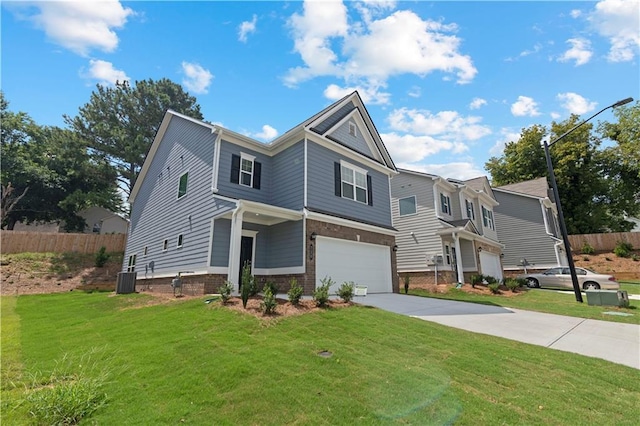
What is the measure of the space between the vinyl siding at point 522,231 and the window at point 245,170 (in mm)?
24424

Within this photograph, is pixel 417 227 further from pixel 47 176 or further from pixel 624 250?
pixel 47 176

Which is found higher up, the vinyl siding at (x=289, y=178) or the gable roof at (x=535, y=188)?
the gable roof at (x=535, y=188)

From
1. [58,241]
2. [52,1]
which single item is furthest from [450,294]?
[58,241]

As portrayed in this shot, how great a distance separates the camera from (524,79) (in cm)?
1214

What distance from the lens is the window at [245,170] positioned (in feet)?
41.3

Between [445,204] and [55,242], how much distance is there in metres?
28.3

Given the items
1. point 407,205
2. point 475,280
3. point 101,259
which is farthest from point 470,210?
point 101,259

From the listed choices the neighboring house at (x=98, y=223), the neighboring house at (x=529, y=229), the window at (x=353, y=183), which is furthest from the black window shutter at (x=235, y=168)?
the neighboring house at (x=98, y=223)

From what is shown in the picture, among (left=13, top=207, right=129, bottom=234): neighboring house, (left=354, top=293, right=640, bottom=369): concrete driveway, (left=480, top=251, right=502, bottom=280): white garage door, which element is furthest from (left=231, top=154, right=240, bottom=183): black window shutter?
(left=13, top=207, right=129, bottom=234): neighboring house

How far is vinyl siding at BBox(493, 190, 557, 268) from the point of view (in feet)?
83.7

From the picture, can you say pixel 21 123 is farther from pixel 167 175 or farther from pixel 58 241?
pixel 167 175

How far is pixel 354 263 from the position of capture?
13227mm

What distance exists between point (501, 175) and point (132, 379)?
46715 millimetres

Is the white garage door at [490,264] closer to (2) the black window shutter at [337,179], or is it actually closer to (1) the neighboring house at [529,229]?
(1) the neighboring house at [529,229]
